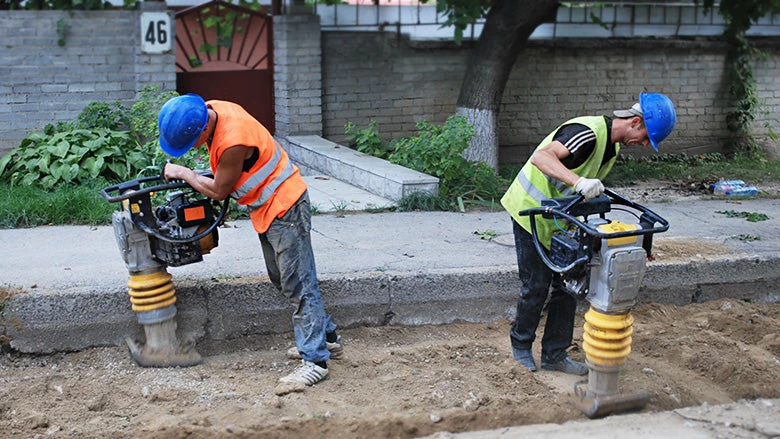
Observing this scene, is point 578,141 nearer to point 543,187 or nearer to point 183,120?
point 543,187

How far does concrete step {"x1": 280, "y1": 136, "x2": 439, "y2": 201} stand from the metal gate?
27.1 inches

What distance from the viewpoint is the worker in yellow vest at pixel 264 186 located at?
4.70 metres

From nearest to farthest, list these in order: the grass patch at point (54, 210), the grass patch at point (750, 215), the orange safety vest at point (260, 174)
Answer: the orange safety vest at point (260, 174), the grass patch at point (54, 210), the grass patch at point (750, 215)

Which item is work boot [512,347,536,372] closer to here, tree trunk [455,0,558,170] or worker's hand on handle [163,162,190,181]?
worker's hand on handle [163,162,190,181]

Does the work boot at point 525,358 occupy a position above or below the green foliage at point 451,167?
below

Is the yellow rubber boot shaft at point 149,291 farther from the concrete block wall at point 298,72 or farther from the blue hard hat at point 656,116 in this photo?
the concrete block wall at point 298,72

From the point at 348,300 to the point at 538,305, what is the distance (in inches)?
51.1

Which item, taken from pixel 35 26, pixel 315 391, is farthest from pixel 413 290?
pixel 35 26

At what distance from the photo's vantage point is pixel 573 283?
4609 mm

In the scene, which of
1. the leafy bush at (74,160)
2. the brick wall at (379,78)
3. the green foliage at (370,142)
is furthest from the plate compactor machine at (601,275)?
the brick wall at (379,78)

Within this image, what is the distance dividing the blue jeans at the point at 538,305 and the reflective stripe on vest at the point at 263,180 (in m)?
1.31

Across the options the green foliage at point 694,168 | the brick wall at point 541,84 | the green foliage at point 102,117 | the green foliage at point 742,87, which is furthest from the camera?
the green foliage at point 742,87

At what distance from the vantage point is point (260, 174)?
16.1ft

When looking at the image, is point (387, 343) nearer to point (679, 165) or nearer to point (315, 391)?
point (315, 391)
